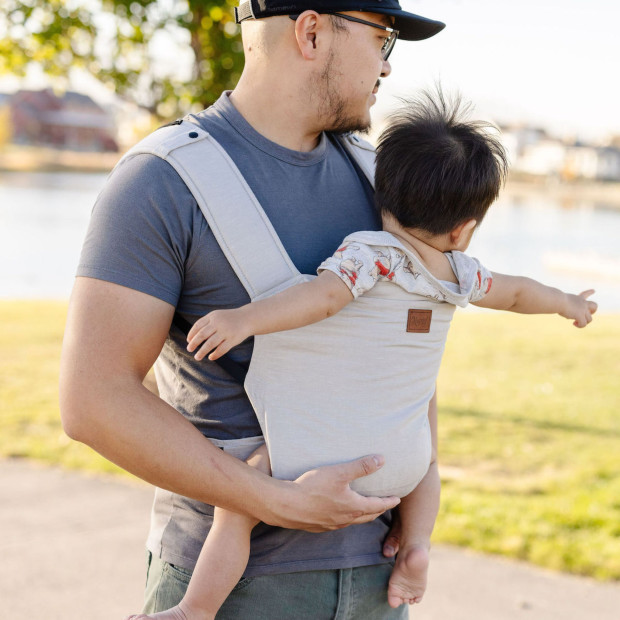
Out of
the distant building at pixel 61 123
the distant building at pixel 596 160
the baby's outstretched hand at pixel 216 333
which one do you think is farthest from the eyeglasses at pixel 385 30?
the distant building at pixel 596 160

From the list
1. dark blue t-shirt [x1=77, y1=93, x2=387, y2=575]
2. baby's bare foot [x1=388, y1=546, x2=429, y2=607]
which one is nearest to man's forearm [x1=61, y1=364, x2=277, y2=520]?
dark blue t-shirt [x1=77, y1=93, x2=387, y2=575]

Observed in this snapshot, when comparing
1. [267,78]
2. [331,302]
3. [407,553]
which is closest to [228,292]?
[331,302]

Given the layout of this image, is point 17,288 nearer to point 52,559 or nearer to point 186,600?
point 52,559

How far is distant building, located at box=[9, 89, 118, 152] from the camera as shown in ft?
225

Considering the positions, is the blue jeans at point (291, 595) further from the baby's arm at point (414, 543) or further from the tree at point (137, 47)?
the tree at point (137, 47)

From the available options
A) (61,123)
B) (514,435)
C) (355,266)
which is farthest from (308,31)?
(61,123)

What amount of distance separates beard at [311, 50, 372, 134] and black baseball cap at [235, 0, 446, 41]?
0.10 m

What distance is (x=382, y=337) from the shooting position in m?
1.76

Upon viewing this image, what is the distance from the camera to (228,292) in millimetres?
1705

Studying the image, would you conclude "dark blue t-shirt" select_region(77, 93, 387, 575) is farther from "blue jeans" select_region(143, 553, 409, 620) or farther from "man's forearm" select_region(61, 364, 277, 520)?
"man's forearm" select_region(61, 364, 277, 520)

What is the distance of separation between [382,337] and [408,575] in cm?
58

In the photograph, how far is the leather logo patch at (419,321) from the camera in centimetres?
179

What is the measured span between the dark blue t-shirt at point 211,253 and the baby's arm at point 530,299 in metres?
0.34

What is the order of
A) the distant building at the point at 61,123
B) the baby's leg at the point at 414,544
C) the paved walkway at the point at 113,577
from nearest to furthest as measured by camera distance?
1. the baby's leg at the point at 414,544
2. the paved walkway at the point at 113,577
3. the distant building at the point at 61,123
